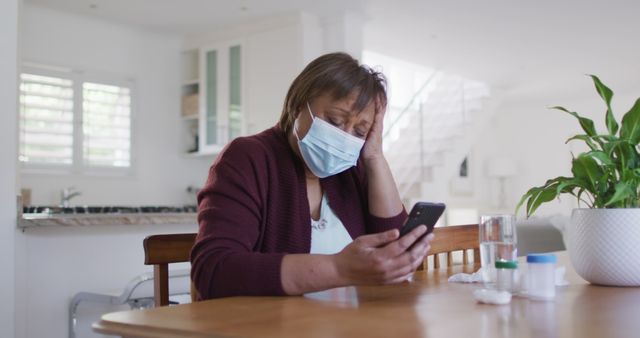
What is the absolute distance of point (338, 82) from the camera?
1489mm

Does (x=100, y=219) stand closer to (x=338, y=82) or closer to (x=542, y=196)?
(x=338, y=82)

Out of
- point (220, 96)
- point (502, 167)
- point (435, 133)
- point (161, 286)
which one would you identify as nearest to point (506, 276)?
point (161, 286)

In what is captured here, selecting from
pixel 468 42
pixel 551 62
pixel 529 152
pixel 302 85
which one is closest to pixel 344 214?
pixel 302 85

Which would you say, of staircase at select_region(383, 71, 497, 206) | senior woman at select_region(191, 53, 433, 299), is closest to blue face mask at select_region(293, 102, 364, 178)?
senior woman at select_region(191, 53, 433, 299)

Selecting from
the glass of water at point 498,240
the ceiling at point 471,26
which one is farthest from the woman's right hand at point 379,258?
the ceiling at point 471,26

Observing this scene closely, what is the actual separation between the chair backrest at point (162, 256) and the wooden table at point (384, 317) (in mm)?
276

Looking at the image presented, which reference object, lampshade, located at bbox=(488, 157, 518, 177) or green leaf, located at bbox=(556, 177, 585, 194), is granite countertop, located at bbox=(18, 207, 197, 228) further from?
lampshade, located at bbox=(488, 157, 518, 177)

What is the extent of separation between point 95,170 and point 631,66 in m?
6.06

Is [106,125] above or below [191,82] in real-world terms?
below

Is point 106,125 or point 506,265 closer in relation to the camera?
point 506,265

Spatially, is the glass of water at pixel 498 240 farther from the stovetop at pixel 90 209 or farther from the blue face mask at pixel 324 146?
the stovetop at pixel 90 209

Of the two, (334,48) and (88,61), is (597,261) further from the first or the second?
(88,61)

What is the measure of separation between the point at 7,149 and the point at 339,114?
1.63 m

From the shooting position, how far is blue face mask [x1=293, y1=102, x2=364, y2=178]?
1523 millimetres
